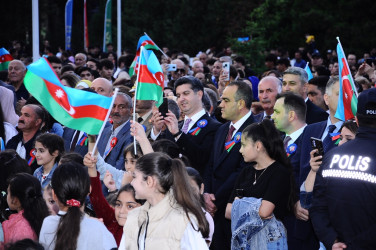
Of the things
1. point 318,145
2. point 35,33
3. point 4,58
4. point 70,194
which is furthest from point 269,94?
point 4,58

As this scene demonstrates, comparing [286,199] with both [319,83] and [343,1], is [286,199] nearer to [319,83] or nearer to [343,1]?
[319,83]

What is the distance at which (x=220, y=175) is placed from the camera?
A: 7980mm

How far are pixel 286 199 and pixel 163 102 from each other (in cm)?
218

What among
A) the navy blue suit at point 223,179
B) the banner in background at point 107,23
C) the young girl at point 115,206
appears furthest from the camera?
the banner in background at point 107,23

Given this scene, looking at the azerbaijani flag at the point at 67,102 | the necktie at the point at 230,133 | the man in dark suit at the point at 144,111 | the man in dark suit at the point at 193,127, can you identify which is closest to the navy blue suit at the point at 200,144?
the man in dark suit at the point at 193,127

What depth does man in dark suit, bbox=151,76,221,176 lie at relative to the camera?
7.96m

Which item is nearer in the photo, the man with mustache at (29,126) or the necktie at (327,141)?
the necktie at (327,141)

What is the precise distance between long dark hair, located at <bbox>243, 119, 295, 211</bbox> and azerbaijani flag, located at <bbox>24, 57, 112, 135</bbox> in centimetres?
143

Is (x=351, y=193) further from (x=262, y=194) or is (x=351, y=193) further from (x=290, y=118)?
(x=290, y=118)

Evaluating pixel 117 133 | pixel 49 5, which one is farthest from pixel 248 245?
pixel 49 5

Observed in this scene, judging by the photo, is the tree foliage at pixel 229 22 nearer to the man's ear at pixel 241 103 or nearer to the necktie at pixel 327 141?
the man's ear at pixel 241 103

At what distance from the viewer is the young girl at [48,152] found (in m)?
8.34

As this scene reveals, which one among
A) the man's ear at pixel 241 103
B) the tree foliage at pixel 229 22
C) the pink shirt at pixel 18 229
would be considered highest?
the man's ear at pixel 241 103

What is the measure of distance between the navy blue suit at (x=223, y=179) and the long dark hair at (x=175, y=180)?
2345 millimetres
